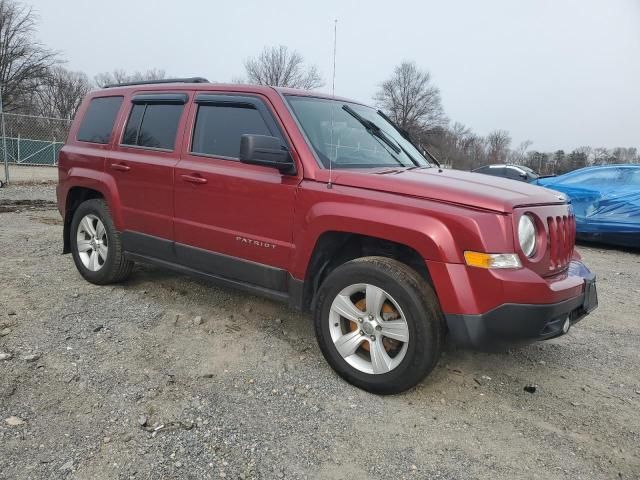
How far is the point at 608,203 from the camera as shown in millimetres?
8352

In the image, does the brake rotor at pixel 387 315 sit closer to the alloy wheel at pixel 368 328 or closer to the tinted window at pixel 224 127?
the alloy wheel at pixel 368 328

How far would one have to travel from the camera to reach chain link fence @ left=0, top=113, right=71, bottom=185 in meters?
19.3

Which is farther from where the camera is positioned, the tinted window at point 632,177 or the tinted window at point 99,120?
the tinted window at point 632,177

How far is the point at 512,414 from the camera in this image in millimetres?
2836

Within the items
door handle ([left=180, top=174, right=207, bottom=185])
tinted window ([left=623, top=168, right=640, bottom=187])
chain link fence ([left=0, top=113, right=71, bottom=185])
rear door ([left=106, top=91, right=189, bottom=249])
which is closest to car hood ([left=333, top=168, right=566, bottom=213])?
door handle ([left=180, top=174, right=207, bottom=185])

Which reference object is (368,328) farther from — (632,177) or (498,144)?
(498,144)

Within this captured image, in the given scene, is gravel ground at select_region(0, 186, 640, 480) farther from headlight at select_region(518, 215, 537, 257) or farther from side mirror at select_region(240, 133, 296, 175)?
side mirror at select_region(240, 133, 296, 175)

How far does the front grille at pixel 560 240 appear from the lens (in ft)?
9.37

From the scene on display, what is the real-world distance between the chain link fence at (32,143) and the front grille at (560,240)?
709 inches

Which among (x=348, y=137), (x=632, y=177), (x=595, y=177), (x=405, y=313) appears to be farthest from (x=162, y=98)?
(x=632, y=177)

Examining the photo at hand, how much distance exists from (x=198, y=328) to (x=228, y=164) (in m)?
1.30

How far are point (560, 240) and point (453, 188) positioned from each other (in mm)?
767

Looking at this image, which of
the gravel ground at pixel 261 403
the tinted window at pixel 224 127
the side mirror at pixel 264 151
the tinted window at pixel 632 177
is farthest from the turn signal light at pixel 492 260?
the tinted window at pixel 632 177

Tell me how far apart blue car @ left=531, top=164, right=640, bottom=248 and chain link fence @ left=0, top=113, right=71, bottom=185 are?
1634cm
